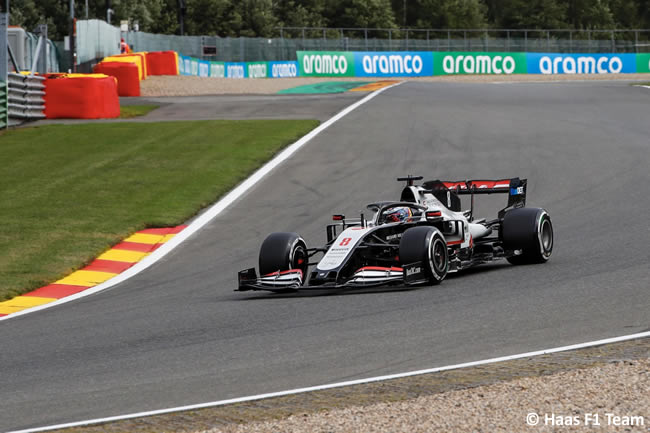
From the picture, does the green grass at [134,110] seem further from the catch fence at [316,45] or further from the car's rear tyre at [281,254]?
the catch fence at [316,45]

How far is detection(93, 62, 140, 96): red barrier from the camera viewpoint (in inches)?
1532

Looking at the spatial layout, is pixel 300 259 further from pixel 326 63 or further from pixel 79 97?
pixel 326 63

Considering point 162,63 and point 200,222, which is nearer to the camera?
point 200,222

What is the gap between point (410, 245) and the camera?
32.7 ft

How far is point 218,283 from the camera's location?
11711 millimetres

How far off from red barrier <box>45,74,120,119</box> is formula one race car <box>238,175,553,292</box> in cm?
1959

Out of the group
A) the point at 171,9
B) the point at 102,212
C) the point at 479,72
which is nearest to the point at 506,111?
the point at 102,212

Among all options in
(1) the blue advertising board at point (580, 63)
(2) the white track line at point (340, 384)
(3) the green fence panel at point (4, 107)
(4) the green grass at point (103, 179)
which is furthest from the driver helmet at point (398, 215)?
(1) the blue advertising board at point (580, 63)

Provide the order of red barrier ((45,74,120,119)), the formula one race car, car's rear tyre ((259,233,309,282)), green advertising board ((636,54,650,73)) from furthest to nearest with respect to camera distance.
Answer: green advertising board ((636,54,650,73)) → red barrier ((45,74,120,119)) → car's rear tyre ((259,233,309,282)) → the formula one race car

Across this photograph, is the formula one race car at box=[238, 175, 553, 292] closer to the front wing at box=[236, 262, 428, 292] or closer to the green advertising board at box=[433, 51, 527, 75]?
the front wing at box=[236, 262, 428, 292]

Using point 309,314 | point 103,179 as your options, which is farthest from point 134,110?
point 309,314

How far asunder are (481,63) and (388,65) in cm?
701

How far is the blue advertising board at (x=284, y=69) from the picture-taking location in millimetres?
65125

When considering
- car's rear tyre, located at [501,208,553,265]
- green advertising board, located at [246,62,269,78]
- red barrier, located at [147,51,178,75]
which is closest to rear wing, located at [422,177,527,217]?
car's rear tyre, located at [501,208,553,265]
